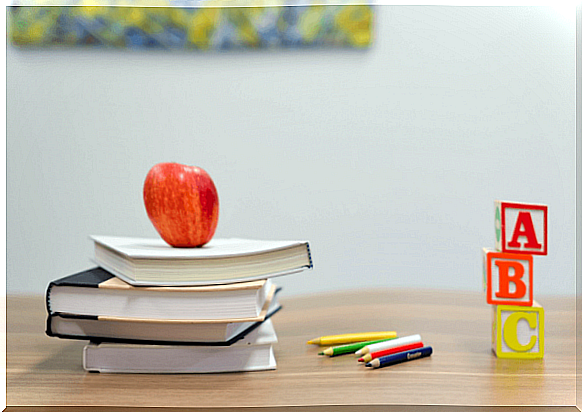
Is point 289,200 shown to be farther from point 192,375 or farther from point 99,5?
point 192,375

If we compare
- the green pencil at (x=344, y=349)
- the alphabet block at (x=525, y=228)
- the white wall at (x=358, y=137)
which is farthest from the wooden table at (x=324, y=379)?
the white wall at (x=358, y=137)

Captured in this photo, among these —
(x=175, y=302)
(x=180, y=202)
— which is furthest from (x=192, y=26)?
(x=175, y=302)

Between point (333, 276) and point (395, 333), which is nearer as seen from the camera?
point (395, 333)

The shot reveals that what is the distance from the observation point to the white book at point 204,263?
0.53 meters

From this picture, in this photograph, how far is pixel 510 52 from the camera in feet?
3.85

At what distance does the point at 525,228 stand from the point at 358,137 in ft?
1.93

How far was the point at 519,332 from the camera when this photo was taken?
609 millimetres

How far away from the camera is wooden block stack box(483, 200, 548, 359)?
60cm

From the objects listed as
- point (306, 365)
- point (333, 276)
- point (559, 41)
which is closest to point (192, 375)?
point (306, 365)

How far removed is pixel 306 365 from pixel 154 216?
8.2 inches

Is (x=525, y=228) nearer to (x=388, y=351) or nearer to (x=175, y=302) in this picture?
(x=388, y=351)

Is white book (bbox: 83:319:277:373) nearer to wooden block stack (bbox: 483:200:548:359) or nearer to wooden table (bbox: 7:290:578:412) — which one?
wooden table (bbox: 7:290:578:412)

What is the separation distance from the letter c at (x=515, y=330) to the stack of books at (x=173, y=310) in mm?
217

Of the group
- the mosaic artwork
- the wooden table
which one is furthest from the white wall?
the wooden table
